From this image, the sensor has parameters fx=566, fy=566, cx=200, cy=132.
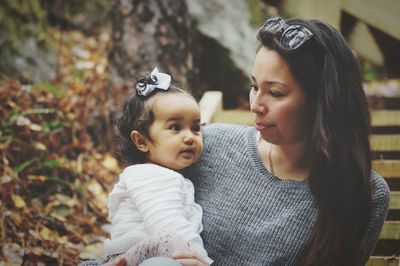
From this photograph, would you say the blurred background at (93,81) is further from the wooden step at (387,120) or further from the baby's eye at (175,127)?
the baby's eye at (175,127)

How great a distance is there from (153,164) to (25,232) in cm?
159

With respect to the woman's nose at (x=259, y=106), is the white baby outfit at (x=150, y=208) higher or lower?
lower

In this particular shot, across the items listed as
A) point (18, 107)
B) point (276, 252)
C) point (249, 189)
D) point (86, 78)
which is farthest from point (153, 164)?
point (86, 78)

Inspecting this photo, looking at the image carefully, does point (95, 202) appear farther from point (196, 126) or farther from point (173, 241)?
point (173, 241)

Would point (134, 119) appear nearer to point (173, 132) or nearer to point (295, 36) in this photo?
point (173, 132)

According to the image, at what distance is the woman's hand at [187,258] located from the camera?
6.06 ft

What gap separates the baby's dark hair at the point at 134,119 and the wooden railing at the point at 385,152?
46.0 inches

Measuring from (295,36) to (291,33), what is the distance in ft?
0.08

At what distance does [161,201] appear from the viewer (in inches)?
79.4

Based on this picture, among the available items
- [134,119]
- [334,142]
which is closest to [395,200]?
[334,142]

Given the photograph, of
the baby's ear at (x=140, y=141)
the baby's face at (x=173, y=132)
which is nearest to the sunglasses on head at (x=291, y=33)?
the baby's face at (x=173, y=132)

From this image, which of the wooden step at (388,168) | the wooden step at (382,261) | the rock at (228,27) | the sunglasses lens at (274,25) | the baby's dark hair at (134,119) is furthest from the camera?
the rock at (228,27)

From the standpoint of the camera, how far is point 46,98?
461cm

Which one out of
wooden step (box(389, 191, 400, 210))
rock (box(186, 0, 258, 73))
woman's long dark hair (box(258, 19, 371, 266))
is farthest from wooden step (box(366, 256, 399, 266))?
rock (box(186, 0, 258, 73))
